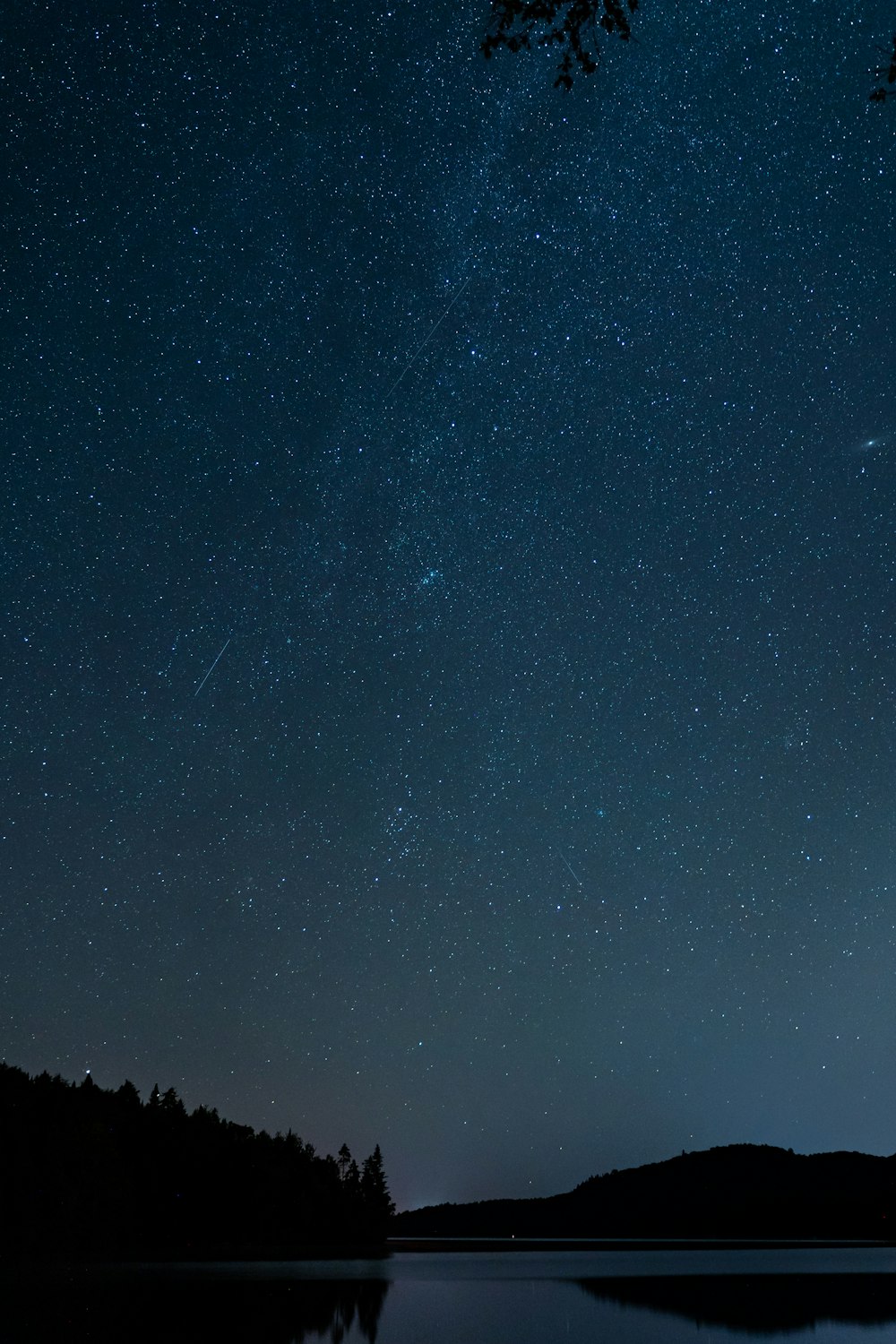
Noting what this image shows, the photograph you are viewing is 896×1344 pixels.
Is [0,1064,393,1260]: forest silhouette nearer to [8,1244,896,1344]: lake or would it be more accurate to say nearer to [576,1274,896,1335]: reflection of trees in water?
[8,1244,896,1344]: lake

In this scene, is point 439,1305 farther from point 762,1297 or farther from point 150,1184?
point 150,1184

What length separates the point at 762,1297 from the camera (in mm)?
36312

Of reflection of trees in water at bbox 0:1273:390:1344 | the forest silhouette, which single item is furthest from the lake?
the forest silhouette

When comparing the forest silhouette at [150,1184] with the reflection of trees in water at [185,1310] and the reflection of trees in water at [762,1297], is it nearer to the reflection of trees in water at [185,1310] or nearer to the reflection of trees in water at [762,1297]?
the reflection of trees in water at [185,1310]

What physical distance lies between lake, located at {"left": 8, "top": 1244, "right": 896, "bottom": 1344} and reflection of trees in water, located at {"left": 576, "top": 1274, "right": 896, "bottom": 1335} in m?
0.07

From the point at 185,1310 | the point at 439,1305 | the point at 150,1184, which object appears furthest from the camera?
the point at 150,1184

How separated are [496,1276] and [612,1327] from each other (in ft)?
101

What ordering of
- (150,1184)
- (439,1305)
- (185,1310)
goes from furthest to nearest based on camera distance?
(150,1184), (439,1305), (185,1310)

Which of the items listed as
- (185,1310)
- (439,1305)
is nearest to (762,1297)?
(439,1305)

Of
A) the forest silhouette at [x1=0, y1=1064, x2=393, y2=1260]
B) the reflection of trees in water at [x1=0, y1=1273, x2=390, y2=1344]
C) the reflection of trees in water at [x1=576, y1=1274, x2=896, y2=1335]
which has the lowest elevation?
the reflection of trees in water at [x1=576, y1=1274, x2=896, y2=1335]

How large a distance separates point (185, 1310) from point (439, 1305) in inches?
385

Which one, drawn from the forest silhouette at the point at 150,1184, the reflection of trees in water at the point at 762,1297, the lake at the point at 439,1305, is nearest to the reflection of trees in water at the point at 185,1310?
the lake at the point at 439,1305

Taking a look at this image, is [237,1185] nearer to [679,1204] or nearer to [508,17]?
[508,17]

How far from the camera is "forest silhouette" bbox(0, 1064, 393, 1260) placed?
199ft
